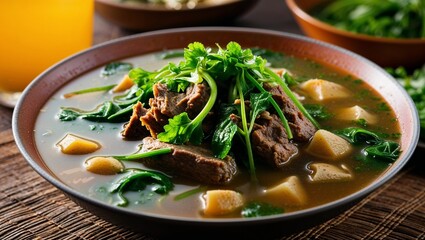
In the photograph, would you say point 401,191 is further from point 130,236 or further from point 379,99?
point 130,236

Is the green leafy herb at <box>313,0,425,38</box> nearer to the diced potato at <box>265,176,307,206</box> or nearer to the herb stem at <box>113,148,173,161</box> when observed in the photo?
the diced potato at <box>265,176,307,206</box>

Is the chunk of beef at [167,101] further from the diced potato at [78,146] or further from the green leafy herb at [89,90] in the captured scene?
the green leafy herb at [89,90]

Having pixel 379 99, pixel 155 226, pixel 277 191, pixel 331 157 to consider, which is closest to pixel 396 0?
pixel 379 99

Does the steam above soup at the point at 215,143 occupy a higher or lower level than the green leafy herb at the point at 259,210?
higher

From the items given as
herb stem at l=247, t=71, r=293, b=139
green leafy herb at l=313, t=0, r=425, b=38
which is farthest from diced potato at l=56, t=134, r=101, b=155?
green leafy herb at l=313, t=0, r=425, b=38

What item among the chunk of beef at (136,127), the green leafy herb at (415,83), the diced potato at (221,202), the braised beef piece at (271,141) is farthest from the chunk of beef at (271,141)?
the green leafy herb at (415,83)

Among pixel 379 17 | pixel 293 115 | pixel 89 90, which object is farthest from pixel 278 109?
pixel 379 17
